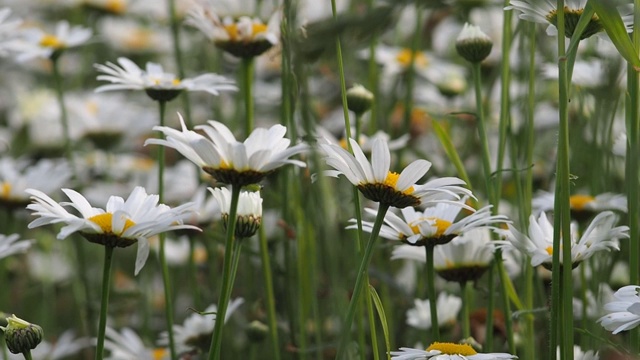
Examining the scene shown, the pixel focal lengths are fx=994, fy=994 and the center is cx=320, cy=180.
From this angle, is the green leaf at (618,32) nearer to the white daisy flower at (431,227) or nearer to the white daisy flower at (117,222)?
the white daisy flower at (431,227)

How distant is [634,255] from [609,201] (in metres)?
0.12

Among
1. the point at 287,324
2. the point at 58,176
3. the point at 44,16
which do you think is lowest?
the point at 287,324

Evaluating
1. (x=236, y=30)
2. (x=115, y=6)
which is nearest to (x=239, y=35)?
(x=236, y=30)

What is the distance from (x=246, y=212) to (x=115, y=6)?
1744 mm

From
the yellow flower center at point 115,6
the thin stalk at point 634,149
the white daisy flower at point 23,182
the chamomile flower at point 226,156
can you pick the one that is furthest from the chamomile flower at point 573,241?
the yellow flower center at point 115,6

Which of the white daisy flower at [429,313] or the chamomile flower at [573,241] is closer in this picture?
the chamomile flower at [573,241]

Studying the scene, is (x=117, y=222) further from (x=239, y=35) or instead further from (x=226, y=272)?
(x=239, y=35)

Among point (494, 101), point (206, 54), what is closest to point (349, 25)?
point (206, 54)

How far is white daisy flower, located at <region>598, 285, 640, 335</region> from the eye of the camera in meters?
0.80

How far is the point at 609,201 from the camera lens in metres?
1.10

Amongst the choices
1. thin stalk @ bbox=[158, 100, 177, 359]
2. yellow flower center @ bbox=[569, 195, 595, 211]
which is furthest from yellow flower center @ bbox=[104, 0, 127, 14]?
yellow flower center @ bbox=[569, 195, 595, 211]

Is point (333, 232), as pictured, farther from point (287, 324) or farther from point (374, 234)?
point (287, 324)

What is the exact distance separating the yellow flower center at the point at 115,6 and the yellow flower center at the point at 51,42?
0.83m

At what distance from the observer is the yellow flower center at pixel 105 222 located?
0.87 m
